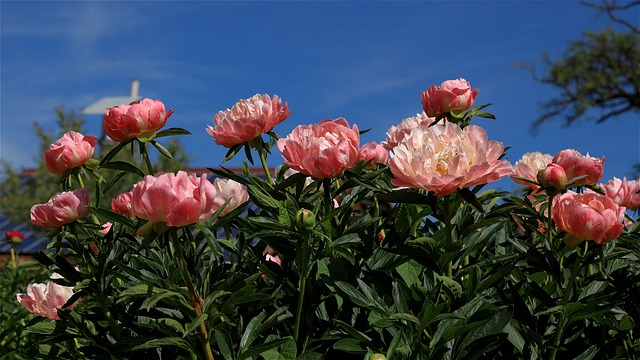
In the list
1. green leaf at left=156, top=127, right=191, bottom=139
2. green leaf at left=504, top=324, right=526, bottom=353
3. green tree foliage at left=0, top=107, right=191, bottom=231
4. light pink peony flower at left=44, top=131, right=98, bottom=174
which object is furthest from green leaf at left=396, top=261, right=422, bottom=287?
green tree foliage at left=0, top=107, right=191, bottom=231

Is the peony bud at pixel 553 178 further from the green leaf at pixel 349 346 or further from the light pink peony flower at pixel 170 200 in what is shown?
the light pink peony flower at pixel 170 200

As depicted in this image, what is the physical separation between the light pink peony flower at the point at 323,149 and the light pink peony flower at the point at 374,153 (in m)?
0.25

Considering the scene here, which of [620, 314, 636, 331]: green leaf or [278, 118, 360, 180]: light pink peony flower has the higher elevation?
[278, 118, 360, 180]: light pink peony flower

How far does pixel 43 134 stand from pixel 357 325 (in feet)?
46.9

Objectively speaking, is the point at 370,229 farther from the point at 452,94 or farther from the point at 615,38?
the point at 615,38

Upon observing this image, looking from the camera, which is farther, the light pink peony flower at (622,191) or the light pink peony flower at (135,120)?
the light pink peony flower at (622,191)

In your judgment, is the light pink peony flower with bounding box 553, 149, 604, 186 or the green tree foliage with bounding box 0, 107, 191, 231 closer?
the light pink peony flower with bounding box 553, 149, 604, 186

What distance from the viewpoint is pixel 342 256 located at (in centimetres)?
147

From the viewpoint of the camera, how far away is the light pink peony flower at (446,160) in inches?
48.8

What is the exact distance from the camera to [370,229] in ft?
4.86

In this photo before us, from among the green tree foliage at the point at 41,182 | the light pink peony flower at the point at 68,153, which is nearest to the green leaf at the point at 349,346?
the light pink peony flower at the point at 68,153

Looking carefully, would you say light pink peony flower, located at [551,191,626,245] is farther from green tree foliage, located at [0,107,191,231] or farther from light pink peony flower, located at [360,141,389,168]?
green tree foliage, located at [0,107,191,231]

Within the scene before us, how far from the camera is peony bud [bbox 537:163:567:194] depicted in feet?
5.04

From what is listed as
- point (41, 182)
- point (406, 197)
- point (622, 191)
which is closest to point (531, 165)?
point (622, 191)
